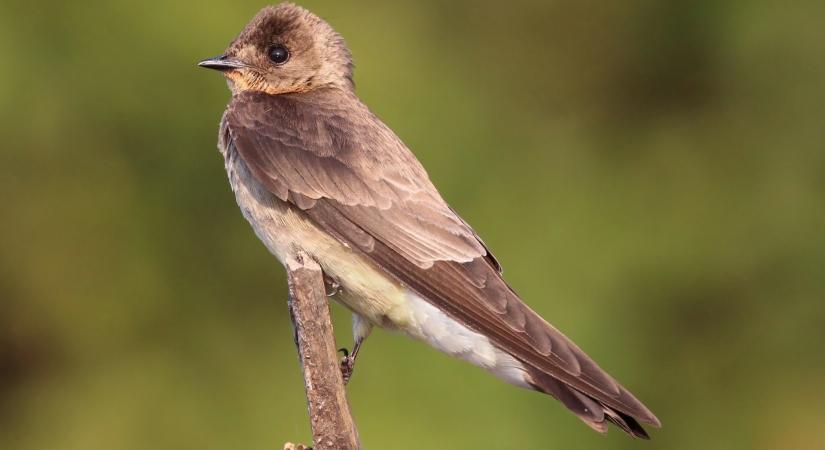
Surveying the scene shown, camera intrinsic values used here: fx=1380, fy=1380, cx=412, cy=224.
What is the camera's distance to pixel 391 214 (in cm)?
499

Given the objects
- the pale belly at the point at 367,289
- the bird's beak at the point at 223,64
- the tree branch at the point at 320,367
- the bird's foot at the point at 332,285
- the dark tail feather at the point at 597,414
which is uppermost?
the bird's beak at the point at 223,64

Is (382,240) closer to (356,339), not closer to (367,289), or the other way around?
(367,289)

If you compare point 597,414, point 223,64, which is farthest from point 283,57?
point 597,414

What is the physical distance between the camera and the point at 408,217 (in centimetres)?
500

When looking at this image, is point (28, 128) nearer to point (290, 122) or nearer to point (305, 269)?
point (290, 122)

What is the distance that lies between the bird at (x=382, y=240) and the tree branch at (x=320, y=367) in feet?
1.60

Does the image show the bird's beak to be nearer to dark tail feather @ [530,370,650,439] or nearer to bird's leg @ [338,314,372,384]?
bird's leg @ [338,314,372,384]

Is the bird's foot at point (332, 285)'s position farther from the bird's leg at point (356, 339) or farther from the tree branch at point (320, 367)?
the tree branch at point (320, 367)

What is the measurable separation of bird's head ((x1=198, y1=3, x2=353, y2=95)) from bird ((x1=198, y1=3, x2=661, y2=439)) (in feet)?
0.25

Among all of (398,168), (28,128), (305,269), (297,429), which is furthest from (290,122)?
(28,128)

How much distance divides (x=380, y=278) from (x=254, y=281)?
2.78 metres

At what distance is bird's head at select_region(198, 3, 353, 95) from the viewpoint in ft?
18.4

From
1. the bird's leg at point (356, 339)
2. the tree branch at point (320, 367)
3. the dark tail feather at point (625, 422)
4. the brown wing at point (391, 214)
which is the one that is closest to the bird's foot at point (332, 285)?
the brown wing at point (391, 214)

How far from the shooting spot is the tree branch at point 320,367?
4203 mm
